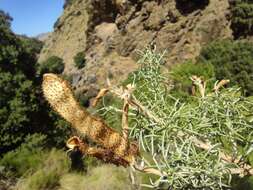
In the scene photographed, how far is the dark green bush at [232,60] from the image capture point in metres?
25.0

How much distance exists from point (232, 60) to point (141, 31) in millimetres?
11797

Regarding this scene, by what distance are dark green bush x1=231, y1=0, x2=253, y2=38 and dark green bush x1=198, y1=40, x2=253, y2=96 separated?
6.89ft

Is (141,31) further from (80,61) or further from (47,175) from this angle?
(47,175)

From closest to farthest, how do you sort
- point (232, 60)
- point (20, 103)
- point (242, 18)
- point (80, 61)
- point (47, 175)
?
point (47, 175), point (20, 103), point (232, 60), point (242, 18), point (80, 61)

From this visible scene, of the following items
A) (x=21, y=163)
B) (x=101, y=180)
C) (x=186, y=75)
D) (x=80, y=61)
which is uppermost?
(x=80, y=61)

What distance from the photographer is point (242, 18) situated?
Answer: 101 feet

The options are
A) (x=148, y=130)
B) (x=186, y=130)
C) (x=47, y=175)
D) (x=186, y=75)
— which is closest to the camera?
(x=186, y=130)

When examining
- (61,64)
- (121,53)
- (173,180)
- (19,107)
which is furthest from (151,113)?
(61,64)

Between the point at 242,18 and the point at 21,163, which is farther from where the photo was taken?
the point at 242,18

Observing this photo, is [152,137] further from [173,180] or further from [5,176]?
[5,176]

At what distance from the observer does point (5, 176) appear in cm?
874

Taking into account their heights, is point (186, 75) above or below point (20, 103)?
above

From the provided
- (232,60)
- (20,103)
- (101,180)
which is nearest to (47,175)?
(101,180)

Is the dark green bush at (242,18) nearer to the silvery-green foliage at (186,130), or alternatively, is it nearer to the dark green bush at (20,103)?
the dark green bush at (20,103)
